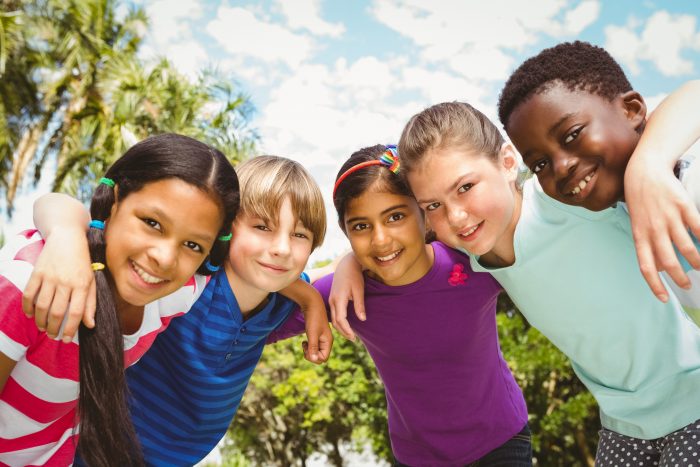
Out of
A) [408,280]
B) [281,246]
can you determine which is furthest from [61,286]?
[408,280]

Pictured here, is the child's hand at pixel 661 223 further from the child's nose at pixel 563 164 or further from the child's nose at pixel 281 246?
the child's nose at pixel 281 246

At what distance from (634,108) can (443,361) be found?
1.41m

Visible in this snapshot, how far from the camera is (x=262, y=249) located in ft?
7.65

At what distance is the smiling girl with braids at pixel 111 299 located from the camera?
1.74m

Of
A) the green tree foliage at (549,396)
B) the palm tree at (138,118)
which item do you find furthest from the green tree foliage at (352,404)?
the palm tree at (138,118)

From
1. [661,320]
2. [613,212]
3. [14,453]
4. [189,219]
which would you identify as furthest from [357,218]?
[14,453]

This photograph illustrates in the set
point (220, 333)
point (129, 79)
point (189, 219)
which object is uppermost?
point (129, 79)

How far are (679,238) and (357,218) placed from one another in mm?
1436

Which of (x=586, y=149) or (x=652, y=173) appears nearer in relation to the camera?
(x=652, y=173)

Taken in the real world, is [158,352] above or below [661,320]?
below

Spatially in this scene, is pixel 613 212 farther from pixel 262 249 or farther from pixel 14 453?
pixel 14 453

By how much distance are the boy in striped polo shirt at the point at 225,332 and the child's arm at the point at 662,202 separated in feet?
4.46

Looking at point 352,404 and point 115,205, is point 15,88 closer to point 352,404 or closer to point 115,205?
point 352,404

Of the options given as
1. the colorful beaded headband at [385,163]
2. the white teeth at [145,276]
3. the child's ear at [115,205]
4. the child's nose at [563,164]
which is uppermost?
the colorful beaded headband at [385,163]
